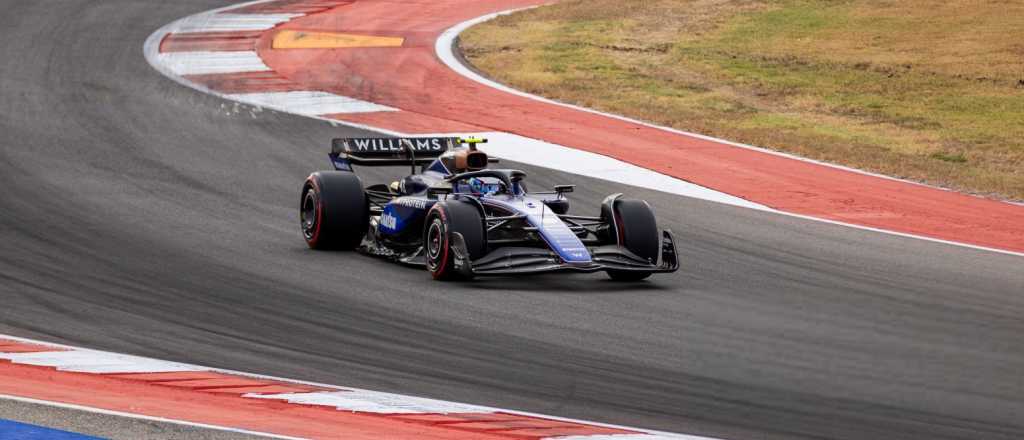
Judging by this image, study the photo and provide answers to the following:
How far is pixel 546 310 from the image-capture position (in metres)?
12.5

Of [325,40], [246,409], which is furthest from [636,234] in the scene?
[325,40]

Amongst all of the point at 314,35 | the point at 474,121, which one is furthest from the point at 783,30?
the point at 474,121

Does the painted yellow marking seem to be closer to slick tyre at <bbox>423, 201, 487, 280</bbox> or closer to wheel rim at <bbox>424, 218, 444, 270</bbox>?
wheel rim at <bbox>424, 218, 444, 270</bbox>

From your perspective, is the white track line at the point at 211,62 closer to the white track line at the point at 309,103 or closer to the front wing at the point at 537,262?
the white track line at the point at 309,103

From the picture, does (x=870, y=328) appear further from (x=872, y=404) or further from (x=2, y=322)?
(x=2, y=322)

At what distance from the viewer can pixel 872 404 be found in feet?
31.2

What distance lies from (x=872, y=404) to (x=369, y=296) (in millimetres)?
4977

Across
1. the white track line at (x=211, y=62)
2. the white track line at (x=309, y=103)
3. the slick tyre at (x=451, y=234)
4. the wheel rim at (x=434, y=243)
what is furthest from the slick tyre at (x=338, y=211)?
the white track line at (x=211, y=62)

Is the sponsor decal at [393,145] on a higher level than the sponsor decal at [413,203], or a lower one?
higher

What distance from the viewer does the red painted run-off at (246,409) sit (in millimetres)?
8352

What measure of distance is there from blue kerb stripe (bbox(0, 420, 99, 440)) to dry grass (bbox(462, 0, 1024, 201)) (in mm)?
15377

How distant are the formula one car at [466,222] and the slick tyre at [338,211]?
0.4 inches

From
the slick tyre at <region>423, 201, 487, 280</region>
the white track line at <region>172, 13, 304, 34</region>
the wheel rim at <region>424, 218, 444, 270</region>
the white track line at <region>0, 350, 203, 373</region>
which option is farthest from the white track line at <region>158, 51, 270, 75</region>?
the white track line at <region>0, 350, 203, 373</region>

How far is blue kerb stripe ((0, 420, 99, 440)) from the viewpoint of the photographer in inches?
305
